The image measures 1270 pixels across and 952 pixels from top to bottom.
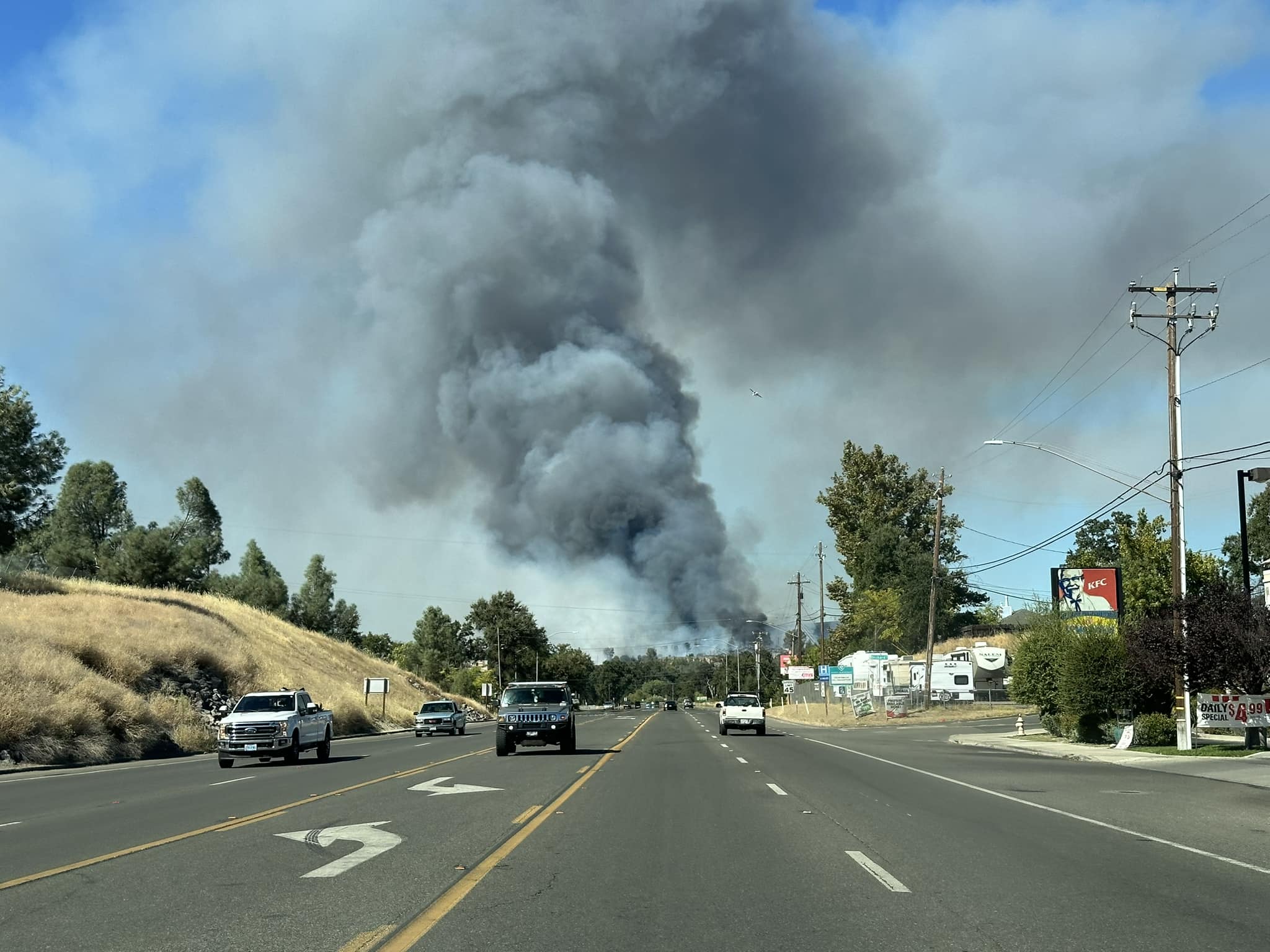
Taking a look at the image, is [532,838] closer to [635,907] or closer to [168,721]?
[635,907]

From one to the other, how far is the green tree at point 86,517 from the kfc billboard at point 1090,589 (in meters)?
76.9

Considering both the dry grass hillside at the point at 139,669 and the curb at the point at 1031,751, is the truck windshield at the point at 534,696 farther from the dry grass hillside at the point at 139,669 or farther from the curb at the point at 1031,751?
the dry grass hillside at the point at 139,669

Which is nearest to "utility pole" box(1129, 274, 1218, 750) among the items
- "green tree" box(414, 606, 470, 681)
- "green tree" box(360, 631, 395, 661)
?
"green tree" box(414, 606, 470, 681)

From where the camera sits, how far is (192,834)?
13445 mm

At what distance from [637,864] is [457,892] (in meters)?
2.28

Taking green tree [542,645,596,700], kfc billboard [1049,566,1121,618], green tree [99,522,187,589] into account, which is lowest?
green tree [542,645,596,700]

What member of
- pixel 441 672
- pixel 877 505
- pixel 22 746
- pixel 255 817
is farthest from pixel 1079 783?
pixel 441 672

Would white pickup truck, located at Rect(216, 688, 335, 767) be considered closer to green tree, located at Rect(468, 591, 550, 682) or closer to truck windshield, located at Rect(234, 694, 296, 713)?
truck windshield, located at Rect(234, 694, 296, 713)

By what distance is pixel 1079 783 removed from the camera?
69.1ft

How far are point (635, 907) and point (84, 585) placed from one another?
226 ft

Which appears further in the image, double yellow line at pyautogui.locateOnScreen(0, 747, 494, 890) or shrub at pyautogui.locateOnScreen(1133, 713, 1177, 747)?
shrub at pyautogui.locateOnScreen(1133, 713, 1177, 747)

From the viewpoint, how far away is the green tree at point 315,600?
4478 inches

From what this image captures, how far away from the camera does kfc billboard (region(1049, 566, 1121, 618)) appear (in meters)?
56.8

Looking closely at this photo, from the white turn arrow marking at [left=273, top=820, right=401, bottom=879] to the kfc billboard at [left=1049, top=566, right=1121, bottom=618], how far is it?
49443 mm
